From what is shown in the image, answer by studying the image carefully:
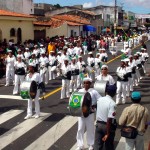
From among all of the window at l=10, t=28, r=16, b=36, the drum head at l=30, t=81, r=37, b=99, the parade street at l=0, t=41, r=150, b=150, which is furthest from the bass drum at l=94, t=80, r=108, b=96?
the window at l=10, t=28, r=16, b=36

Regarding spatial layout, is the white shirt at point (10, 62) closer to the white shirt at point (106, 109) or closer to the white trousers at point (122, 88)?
the white trousers at point (122, 88)

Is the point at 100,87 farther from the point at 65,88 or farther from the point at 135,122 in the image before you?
the point at 65,88

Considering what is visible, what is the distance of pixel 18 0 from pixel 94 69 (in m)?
27.9

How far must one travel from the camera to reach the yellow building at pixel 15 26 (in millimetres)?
29094

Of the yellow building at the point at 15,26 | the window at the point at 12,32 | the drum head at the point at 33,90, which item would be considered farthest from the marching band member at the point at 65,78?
the window at the point at 12,32

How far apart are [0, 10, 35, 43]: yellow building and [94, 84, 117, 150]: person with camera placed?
22723mm

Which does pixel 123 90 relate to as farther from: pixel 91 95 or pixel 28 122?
pixel 91 95

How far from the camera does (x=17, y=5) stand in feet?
144

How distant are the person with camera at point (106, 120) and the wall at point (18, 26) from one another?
23210mm

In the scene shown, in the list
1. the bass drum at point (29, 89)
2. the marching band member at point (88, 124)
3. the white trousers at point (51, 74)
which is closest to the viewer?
the marching band member at point (88, 124)

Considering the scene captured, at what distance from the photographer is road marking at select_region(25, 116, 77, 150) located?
28.9 ft

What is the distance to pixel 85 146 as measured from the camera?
344 inches

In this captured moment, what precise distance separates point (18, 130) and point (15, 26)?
22369mm

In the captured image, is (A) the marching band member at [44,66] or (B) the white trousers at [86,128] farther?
(A) the marching band member at [44,66]
